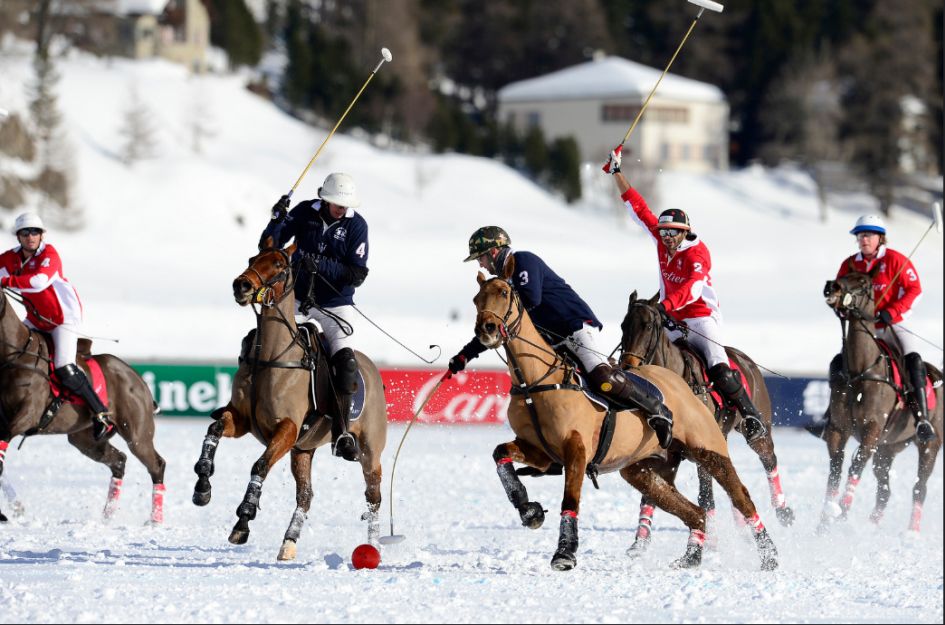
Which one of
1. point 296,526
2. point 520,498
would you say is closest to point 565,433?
point 520,498

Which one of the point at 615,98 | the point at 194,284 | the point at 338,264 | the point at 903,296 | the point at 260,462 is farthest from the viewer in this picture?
the point at 615,98

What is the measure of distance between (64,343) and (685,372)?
4.76 metres

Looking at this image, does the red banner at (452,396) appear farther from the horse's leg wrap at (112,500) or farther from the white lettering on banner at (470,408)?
the horse's leg wrap at (112,500)

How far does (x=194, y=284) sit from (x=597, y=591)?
31.1 meters

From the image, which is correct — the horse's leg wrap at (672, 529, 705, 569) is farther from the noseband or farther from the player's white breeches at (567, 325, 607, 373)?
the noseband

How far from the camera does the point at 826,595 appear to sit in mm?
7840

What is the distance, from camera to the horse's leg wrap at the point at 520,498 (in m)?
8.13

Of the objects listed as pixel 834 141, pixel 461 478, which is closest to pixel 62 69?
pixel 834 141

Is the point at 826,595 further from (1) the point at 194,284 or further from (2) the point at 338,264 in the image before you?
(1) the point at 194,284

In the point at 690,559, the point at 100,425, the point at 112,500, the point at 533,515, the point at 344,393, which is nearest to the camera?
the point at 533,515

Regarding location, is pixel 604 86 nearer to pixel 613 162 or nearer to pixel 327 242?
pixel 613 162

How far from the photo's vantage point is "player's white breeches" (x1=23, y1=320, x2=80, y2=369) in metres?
10.4

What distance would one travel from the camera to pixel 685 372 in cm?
1022

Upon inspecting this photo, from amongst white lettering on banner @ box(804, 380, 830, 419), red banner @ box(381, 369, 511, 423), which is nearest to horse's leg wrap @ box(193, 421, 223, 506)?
red banner @ box(381, 369, 511, 423)
